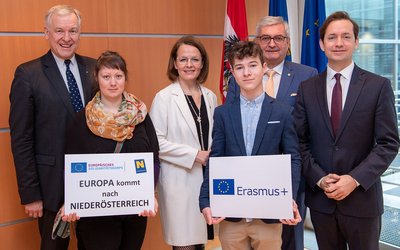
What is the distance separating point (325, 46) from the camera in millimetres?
2176

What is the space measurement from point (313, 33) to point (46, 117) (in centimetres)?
258

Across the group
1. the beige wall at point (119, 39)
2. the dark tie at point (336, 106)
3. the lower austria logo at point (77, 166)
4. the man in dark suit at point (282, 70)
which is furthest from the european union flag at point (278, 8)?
the lower austria logo at point (77, 166)

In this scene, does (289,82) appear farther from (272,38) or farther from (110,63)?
(110,63)

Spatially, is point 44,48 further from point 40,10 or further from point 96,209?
point 96,209

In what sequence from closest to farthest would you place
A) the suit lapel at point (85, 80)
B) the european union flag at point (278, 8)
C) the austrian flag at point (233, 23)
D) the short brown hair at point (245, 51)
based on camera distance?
the short brown hair at point (245, 51) < the suit lapel at point (85, 80) < the austrian flag at point (233, 23) < the european union flag at point (278, 8)

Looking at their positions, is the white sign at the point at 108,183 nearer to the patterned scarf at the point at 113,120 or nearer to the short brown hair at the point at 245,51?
the patterned scarf at the point at 113,120

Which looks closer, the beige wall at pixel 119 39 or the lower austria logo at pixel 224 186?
the lower austria logo at pixel 224 186

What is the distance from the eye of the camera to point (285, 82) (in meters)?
2.52

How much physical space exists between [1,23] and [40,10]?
0.94 ft

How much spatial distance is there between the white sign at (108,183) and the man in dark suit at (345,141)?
2.95ft

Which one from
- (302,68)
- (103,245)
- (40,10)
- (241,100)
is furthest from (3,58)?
(302,68)

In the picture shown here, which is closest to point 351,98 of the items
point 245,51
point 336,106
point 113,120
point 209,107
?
point 336,106

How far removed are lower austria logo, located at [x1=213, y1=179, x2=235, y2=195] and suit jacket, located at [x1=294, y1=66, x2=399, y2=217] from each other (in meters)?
0.48

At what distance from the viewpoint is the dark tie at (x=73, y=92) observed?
2328 millimetres
